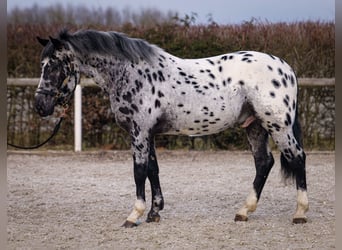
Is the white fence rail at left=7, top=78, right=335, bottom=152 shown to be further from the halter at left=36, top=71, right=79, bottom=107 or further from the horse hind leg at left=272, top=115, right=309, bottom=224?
the horse hind leg at left=272, top=115, right=309, bottom=224

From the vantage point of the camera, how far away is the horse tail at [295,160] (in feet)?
16.6

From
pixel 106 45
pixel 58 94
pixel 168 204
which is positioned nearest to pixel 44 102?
pixel 58 94

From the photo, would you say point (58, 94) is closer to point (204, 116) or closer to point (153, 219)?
point (204, 116)

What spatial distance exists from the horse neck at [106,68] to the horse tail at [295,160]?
1513mm

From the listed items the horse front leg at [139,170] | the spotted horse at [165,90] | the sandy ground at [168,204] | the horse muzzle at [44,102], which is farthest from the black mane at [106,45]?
the sandy ground at [168,204]

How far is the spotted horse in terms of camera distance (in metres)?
4.88

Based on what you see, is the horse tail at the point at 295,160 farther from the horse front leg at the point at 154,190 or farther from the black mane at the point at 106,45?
the black mane at the point at 106,45

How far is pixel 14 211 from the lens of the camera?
5812 millimetres

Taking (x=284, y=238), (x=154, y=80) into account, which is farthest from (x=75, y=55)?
(x=284, y=238)

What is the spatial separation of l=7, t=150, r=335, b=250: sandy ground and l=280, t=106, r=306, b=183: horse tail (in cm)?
42

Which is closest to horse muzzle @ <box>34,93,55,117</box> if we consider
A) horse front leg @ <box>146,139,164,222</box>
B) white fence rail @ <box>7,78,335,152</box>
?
horse front leg @ <box>146,139,164,222</box>

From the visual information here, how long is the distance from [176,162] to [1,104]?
6940mm

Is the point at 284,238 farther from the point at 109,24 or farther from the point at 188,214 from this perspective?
the point at 109,24

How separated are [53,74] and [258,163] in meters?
1.91
